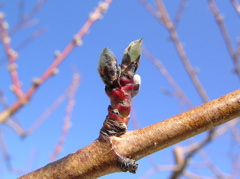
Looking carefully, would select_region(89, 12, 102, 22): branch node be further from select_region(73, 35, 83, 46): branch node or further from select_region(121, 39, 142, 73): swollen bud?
select_region(121, 39, 142, 73): swollen bud

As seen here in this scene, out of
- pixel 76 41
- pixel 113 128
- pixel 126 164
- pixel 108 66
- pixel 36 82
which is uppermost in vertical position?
pixel 76 41

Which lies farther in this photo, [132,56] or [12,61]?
[12,61]

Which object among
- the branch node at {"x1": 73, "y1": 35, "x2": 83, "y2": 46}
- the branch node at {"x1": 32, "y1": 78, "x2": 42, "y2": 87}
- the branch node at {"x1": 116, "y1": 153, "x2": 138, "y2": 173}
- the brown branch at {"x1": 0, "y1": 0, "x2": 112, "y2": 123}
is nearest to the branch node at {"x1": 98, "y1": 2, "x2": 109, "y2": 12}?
the brown branch at {"x1": 0, "y1": 0, "x2": 112, "y2": 123}

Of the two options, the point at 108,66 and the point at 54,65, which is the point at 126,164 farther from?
the point at 54,65

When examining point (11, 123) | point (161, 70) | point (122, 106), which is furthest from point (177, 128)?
point (161, 70)

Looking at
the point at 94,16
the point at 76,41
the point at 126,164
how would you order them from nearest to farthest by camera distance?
1. the point at 126,164
2. the point at 76,41
3. the point at 94,16

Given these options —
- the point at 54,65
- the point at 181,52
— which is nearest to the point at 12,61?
the point at 54,65

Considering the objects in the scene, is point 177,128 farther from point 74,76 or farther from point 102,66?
point 74,76
